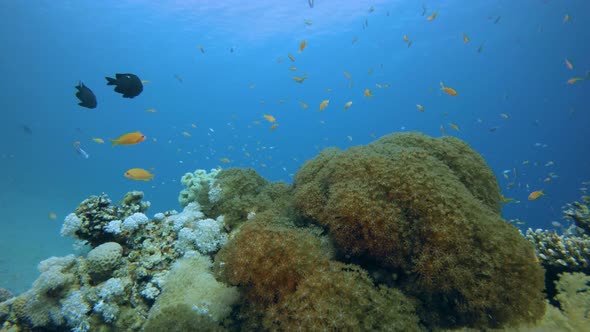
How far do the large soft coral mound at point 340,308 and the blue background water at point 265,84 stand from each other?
392 inches

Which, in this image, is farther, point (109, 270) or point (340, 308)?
point (109, 270)

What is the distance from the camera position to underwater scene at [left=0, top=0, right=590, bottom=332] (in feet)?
10.8

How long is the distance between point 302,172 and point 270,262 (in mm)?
2709

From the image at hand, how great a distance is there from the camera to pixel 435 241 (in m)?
3.24

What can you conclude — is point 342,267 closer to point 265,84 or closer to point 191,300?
point 191,300

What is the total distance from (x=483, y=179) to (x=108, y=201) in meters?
7.69

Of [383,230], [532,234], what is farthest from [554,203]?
[383,230]

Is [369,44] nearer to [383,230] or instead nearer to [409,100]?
[409,100]

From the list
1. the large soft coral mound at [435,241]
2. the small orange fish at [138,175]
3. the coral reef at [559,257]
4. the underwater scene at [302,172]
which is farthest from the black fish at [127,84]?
the coral reef at [559,257]

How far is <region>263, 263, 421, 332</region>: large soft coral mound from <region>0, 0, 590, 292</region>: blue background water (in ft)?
32.7

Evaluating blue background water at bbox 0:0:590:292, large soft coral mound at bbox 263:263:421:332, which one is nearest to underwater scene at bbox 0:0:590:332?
large soft coral mound at bbox 263:263:421:332

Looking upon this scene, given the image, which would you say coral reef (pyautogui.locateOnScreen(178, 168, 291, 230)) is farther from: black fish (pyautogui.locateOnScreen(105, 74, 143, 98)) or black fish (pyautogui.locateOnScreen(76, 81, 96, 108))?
black fish (pyautogui.locateOnScreen(76, 81, 96, 108))

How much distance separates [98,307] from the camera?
4.28 meters

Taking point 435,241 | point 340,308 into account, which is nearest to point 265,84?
point 435,241
